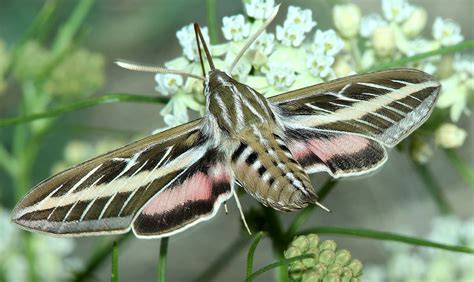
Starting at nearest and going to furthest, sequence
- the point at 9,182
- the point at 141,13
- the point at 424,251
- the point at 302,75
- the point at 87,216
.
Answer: the point at 87,216 → the point at 302,75 → the point at 424,251 → the point at 9,182 → the point at 141,13

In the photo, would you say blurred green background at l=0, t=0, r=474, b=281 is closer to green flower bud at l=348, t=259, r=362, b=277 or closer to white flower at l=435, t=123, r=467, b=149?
white flower at l=435, t=123, r=467, b=149

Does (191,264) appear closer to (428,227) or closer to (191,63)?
(428,227)

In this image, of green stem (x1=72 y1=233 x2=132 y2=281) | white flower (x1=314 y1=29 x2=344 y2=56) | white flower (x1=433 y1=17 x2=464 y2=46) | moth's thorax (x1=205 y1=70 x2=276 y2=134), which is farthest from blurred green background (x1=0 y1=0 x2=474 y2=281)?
moth's thorax (x1=205 y1=70 x2=276 y2=134)

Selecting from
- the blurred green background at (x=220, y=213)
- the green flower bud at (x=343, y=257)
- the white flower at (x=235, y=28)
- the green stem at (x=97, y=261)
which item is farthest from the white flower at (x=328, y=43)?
the blurred green background at (x=220, y=213)

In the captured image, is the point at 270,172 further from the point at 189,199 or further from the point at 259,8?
the point at 259,8

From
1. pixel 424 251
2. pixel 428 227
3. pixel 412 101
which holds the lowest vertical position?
pixel 428 227

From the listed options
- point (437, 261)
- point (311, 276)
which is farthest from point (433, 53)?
point (437, 261)

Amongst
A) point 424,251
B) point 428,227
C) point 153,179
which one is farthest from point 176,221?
point 428,227
